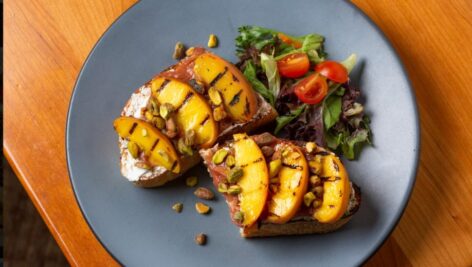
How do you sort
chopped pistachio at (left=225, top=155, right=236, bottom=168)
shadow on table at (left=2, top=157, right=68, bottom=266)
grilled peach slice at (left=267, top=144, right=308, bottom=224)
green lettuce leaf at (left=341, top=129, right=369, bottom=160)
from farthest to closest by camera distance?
shadow on table at (left=2, top=157, right=68, bottom=266) < green lettuce leaf at (left=341, top=129, right=369, bottom=160) < chopped pistachio at (left=225, top=155, right=236, bottom=168) < grilled peach slice at (left=267, top=144, right=308, bottom=224)

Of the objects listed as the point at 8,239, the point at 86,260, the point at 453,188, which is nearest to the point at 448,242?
the point at 453,188

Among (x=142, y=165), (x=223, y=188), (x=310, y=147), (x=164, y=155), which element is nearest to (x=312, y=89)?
(x=310, y=147)

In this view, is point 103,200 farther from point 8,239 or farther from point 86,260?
point 8,239

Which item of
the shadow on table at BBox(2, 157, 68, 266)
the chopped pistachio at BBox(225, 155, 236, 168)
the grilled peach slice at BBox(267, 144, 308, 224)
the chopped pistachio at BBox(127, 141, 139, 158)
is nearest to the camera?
the grilled peach slice at BBox(267, 144, 308, 224)

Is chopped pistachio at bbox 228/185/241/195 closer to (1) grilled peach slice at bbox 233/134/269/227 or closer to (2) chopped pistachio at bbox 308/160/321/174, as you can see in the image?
(1) grilled peach slice at bbox 233/134/269/227

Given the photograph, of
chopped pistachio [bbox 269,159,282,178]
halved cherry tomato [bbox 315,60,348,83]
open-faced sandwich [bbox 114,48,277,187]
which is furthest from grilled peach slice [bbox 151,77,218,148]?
halved cherry tomato [bbox 315,60,348,83]

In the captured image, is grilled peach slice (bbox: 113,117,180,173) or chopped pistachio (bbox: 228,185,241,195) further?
grilled peach slice (bbox: 113,117,180,173)
